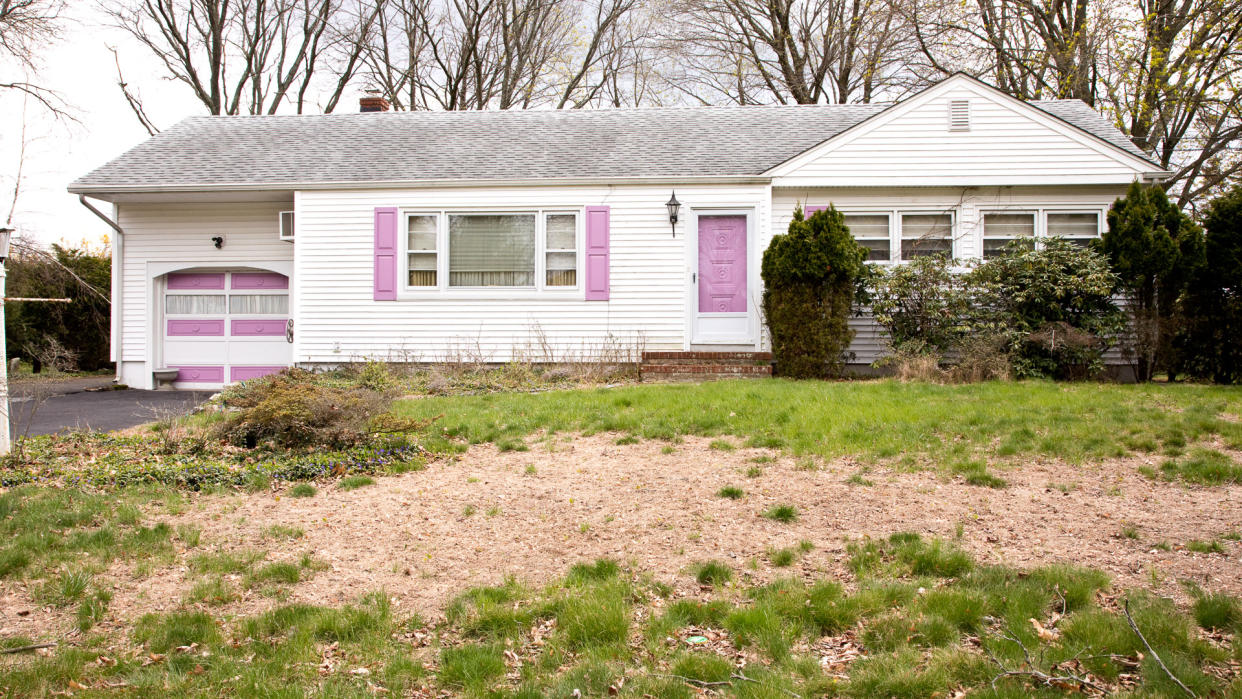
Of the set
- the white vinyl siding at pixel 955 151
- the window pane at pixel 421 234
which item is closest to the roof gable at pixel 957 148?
the white vinyl siding at pixel 955 151

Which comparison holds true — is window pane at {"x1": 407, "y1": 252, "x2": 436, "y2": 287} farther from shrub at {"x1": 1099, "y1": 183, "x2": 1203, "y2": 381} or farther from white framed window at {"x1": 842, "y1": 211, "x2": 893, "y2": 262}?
shrub at {"x1": 1099, "y1": 183, "x2": 1203, "y2": 381}

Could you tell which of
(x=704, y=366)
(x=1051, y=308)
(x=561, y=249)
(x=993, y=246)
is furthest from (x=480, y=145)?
(x=1051, y=308)

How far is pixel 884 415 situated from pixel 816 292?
350 centimetres

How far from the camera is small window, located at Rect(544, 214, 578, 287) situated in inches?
478

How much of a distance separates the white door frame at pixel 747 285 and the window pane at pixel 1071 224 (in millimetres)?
4516

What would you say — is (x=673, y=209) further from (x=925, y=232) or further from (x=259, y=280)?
(x=259, y=280)

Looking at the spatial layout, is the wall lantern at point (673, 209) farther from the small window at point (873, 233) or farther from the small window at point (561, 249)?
the small window at point (873, 233)

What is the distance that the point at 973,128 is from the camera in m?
11.6

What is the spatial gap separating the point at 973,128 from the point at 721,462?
8381 millimetres

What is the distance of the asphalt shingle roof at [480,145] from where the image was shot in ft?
40.2

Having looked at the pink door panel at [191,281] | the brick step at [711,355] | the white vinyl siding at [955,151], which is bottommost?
the brick step at [711,355]

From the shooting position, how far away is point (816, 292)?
33.5 feet

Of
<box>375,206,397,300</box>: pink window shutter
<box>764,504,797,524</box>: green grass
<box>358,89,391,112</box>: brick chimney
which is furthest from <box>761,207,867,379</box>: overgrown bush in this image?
<box>358,89,391,112</box>: brick chimney

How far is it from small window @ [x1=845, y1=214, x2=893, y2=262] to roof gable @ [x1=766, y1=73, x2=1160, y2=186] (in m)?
0.60
